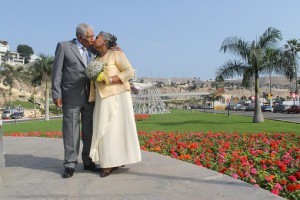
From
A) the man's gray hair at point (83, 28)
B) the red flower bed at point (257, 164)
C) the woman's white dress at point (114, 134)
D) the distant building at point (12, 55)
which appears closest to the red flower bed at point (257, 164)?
the red flower bed at point (257, 164)

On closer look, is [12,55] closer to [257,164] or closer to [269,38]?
[269,38]

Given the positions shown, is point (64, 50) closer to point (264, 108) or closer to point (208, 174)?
point (208, 174)

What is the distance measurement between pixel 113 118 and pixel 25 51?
177 metres

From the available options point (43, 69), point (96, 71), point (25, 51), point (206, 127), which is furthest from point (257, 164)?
point (25, 51)

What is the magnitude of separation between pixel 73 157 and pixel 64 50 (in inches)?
51.8

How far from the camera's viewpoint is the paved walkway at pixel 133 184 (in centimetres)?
358

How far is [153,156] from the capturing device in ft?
20.1

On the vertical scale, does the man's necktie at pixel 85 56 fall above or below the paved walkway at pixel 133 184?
above

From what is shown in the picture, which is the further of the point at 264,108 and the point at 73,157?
the point at 264,108

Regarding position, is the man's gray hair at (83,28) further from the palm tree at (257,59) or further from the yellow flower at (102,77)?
the palm tree at (257,59)

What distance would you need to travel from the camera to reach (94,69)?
4531mm

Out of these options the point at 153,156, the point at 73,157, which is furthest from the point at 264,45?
the point at 73,157

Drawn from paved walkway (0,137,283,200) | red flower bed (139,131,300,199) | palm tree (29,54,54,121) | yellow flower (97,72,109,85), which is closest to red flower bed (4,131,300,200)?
red flower bed (139,131,300,199)

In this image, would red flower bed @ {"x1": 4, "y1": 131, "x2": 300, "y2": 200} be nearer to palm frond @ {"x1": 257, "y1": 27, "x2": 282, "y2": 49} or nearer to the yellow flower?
the yellow flower
